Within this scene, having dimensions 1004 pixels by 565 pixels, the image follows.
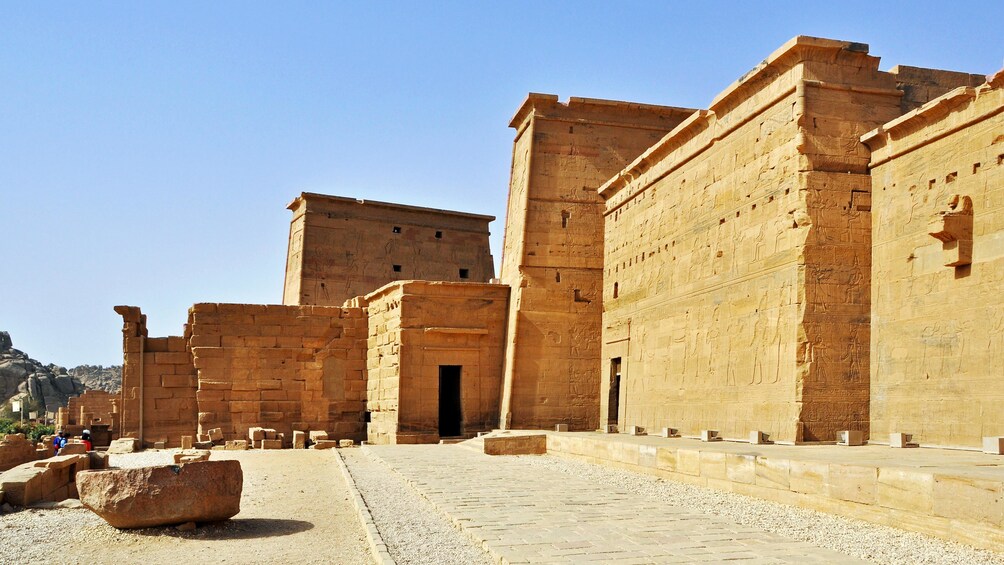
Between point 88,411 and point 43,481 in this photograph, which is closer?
point 43,481

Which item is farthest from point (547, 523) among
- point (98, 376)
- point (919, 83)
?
point (98, 376)

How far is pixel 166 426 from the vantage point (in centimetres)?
2147

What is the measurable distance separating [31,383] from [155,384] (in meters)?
36.6

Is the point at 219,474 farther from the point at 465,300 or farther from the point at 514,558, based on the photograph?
the point at 465,300

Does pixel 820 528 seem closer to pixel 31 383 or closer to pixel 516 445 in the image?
pixel 516 445

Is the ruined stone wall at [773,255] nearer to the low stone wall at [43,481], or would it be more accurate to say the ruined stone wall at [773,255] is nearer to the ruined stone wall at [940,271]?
the ruined stone wall at [940,271]

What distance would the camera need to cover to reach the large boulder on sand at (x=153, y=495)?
8094 mm

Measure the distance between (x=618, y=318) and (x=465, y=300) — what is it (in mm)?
4105

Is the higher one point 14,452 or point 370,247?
point 370,247

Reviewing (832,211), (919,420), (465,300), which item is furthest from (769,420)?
(465,300)

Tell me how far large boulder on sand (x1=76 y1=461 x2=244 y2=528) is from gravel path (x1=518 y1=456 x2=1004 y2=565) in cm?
443

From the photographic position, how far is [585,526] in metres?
7.57

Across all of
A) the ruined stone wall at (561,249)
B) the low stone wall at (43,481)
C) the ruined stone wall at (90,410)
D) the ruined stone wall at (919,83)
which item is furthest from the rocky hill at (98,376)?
the ruined stone wall at (919,83)

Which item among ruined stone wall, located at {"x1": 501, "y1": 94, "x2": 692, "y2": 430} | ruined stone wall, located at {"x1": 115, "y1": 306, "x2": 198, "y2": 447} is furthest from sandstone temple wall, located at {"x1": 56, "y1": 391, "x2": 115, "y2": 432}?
ruined stone wall, located at {"x1": 501, "y1": 94, "x2": 692, "y2": 430}
